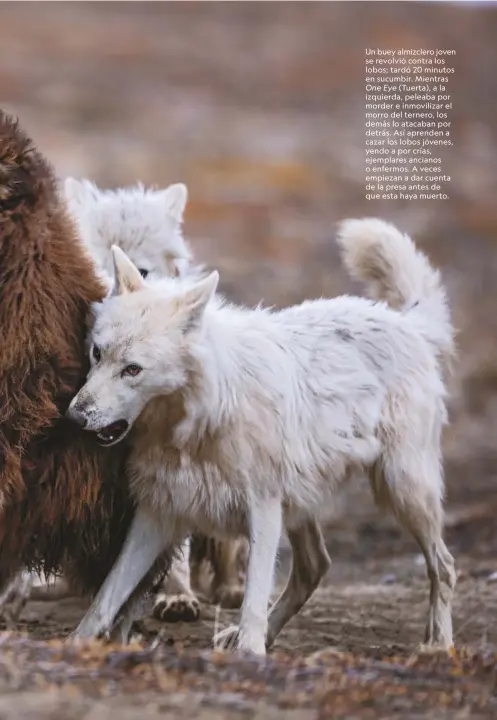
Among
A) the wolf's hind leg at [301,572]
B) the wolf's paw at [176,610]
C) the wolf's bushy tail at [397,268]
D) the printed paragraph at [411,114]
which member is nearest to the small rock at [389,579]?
the wolf's hind leg at [301,572]

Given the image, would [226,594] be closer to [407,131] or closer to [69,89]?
[407,131]

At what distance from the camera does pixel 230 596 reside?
20.9ft

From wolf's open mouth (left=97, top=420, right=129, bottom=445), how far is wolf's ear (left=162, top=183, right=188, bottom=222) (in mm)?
2522

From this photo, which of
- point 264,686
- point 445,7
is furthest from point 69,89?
point 264,686

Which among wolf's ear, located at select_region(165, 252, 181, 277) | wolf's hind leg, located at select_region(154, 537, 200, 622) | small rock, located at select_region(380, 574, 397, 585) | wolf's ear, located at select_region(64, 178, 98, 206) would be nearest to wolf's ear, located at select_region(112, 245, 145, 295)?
wolf's hind leg, located at select_region(154, 537, 200, 622)

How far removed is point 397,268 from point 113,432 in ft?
6.82

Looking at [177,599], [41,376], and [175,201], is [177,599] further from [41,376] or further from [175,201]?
[175,201]

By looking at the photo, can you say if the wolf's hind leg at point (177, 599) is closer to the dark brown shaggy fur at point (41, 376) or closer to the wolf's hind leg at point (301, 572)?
the wolf's hind leg at point (301, 572)

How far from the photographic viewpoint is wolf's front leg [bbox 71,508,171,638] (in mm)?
4734

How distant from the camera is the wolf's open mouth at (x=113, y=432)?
4.41 m

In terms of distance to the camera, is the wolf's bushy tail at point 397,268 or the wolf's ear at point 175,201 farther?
the wolf's ear at point 175,201

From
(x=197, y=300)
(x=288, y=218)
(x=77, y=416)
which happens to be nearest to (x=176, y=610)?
(x=77, y=416)

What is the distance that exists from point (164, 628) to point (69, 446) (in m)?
1.73

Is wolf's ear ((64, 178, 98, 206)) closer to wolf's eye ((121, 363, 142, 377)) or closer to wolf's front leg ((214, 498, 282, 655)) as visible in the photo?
wolf's eye ((121, 363, 142, 377))
